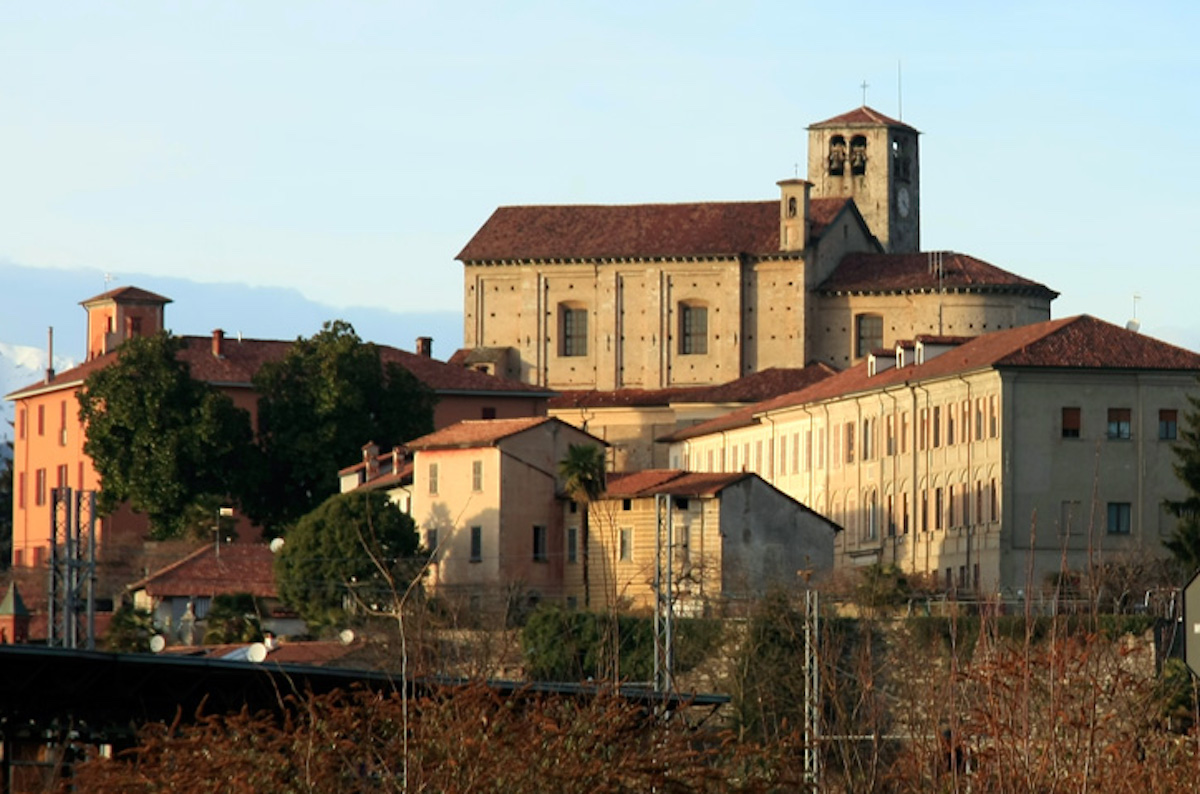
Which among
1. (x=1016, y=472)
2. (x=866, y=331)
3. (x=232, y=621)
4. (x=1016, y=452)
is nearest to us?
(x=232, y=621)

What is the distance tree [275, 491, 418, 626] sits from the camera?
67.4 m

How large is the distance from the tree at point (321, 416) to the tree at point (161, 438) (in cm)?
108

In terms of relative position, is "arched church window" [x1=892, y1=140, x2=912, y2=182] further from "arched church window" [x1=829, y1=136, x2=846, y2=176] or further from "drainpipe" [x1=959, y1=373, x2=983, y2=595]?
"drainpipe" [x1=959, y1=373, x2=983, y2=595]

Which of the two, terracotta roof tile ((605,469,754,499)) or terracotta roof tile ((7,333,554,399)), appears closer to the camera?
terracotta roof tile ((605,469,754,499))

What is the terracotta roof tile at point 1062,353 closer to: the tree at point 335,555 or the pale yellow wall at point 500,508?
the pale yellow wall at point 500,508

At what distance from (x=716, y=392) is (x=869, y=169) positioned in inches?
837

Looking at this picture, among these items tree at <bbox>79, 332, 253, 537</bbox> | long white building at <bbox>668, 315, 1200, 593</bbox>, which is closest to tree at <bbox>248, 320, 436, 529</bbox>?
tree at <bbox>79, 332, 253, 537</bbox>

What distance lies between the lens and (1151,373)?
71.7m

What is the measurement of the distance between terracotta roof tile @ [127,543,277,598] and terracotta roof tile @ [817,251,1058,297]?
33549mm

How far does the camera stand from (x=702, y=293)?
106125mm

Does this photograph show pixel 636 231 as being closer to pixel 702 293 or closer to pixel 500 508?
pixel 702 293

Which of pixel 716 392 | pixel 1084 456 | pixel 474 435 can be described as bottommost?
pixel 1084 456

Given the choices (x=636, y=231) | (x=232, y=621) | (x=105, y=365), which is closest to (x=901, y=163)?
(x=636, y=231)

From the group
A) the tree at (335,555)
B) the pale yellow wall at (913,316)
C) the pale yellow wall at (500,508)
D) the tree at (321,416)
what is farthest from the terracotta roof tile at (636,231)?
the tree at (335,555)
